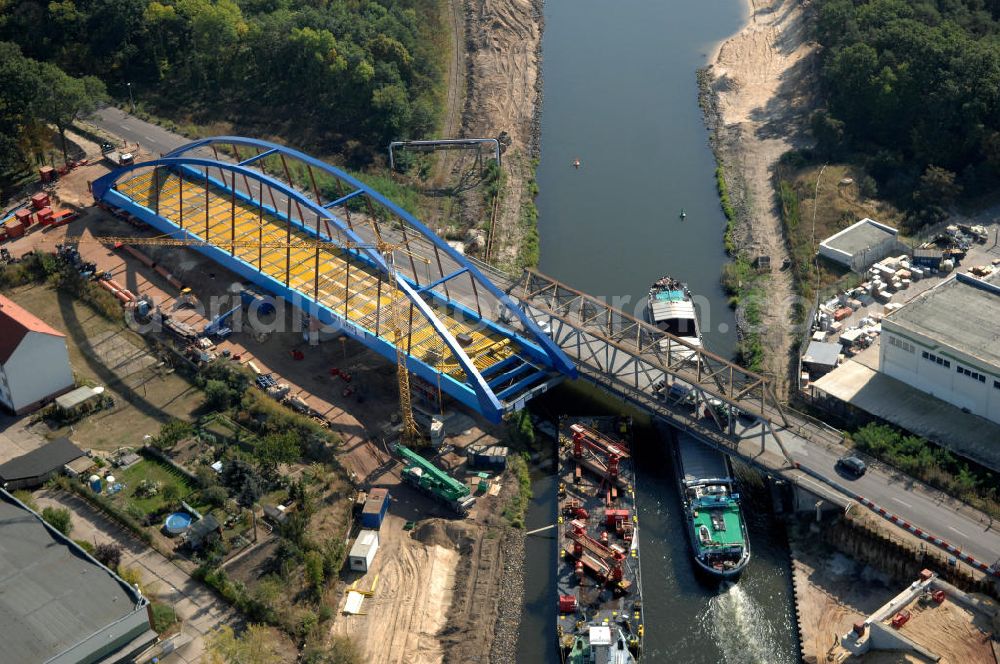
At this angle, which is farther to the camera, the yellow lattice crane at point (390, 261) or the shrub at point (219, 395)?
the shrub at point (219, 395)

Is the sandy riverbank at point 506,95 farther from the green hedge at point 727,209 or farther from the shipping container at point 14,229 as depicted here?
the shipping container at point 14,229

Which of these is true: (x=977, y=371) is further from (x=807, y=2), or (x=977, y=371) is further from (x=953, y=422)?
(x=807, y=2)

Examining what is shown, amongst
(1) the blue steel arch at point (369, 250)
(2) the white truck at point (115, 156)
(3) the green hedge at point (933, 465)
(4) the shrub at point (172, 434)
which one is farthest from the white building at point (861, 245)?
(2) the white truck at point (115, 156)

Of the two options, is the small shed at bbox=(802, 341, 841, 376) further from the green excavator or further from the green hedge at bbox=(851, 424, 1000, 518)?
the green excavator

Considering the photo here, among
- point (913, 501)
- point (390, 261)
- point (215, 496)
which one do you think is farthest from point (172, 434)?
point (913, 501)

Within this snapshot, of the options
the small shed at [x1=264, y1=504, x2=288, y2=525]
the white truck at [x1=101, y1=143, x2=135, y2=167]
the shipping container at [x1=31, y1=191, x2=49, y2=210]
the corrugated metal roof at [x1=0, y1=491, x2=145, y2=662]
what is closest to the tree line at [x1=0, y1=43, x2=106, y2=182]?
the white truck at [x1=101, y1=143, x2=135, y2=167]
